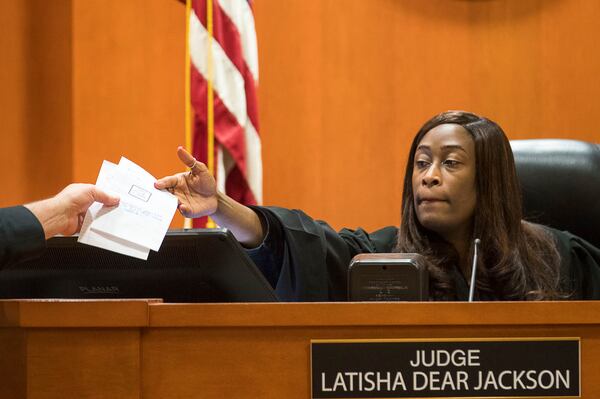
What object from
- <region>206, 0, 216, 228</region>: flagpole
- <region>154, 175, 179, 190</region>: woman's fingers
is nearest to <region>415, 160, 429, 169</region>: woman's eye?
<region>154, 175, 179, 190</region>: woman's fingers

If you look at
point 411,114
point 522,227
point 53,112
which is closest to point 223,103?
point 53,112

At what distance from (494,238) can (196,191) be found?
0.84 meters

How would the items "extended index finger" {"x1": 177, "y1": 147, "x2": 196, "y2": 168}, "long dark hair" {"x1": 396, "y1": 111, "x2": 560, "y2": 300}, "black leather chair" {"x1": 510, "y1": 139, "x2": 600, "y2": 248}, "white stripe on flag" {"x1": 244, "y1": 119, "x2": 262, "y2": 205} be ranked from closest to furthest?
1. "extended index finger" {"x1": 177, "y1": 147, "x2": 196, "y2": 168}
2. "long dark hair" {"x1": 396, "y1": 111, "x2": 560, "y2": 300}
3. "black leather chair" {"x1": 510, "y1": 139, "x2": 600, "y2": 248}
4. "white stripe on flag" {"x1": 244, "y1": 119, "x2": 262, "y2": 205}

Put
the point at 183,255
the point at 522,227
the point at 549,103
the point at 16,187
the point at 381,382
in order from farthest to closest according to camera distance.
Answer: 1. the point at 549,103
2. the point at 16,187
3. the point at 522,227
4. the point at 183,255
5. the point at 381,382

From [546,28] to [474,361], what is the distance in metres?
3.33

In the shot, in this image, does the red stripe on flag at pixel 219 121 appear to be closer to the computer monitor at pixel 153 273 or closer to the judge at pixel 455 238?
the judge at pixel 455 238

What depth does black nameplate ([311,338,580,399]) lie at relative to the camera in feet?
4.04

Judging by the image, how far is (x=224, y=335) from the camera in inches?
49.8

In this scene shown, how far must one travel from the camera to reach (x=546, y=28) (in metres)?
4.26

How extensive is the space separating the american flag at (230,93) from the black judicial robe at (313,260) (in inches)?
48.4

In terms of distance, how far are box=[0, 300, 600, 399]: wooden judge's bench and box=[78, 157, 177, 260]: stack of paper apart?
166 millimetres

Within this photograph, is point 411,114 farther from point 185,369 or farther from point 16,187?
point 185,369

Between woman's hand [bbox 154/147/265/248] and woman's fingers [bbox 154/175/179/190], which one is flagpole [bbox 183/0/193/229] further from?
woman's fingers [bbox 154/175/179/190]

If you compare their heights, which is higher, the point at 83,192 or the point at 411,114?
the point at 411,114
